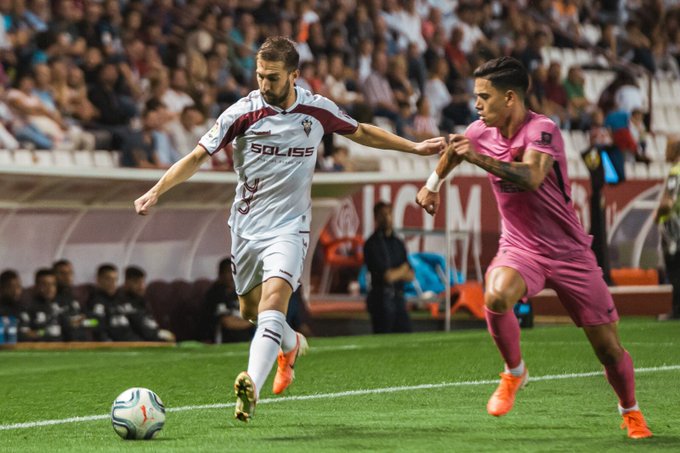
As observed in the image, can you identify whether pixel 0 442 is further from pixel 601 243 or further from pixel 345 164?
pixel 601 243

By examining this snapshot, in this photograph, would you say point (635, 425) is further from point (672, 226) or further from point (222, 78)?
point (222, 78)

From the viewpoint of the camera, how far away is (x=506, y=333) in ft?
23.4

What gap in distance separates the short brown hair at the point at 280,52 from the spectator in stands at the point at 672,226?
30.1 feet

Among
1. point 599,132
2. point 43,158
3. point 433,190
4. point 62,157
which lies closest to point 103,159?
point 62,157

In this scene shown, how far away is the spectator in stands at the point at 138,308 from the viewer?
1540 centimetres

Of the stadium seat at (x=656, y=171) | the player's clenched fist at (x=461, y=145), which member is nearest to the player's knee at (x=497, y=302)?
the player's clenched fist at (x=461, y=145)

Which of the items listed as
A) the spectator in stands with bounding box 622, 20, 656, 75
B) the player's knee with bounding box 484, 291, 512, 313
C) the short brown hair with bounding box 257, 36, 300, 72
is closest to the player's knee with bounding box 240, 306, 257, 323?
the short brown hair with bounding box 257, 36, 300, 72

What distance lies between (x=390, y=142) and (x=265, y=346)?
5.40 feet

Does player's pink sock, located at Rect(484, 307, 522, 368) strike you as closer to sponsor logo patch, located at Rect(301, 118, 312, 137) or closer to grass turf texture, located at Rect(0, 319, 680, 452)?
grass turf texture, located at Rect(0, 319, 680, 452)

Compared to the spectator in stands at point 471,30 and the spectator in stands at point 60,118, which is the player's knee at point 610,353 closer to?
the spectator in stands at point 60,118

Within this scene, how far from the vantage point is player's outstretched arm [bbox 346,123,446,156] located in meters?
8.11

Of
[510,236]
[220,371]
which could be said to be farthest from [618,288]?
[510,236]

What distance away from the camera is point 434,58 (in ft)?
75.6

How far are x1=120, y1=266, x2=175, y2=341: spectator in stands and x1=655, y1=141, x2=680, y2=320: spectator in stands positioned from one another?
5733 millimetres
